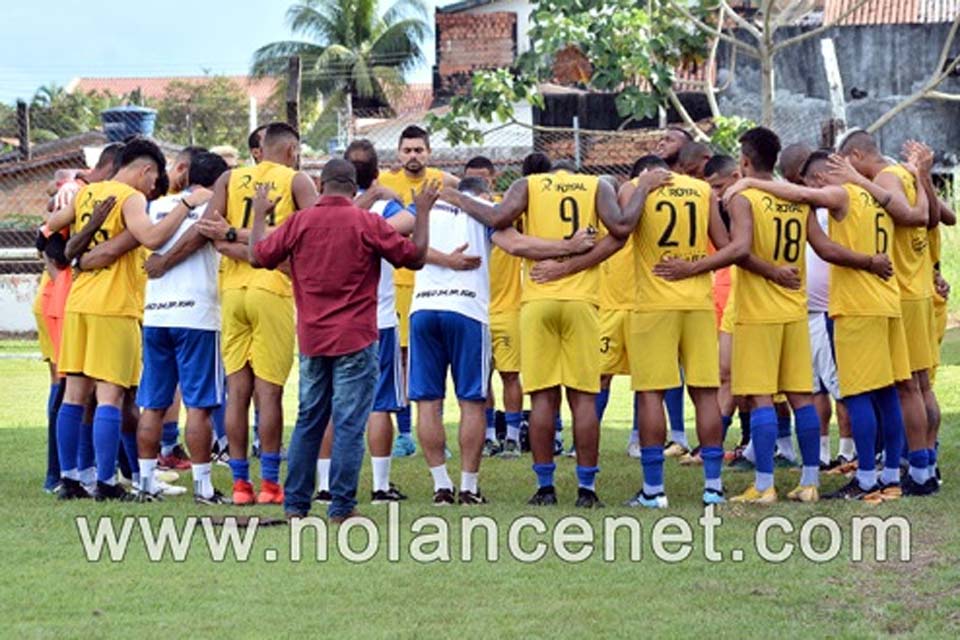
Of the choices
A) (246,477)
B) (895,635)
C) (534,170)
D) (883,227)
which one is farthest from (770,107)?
(895,635)

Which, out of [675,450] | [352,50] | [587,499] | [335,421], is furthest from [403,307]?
[352,50]

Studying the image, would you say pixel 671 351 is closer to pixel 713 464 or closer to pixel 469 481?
pixel 713 464

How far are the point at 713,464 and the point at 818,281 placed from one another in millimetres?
2419

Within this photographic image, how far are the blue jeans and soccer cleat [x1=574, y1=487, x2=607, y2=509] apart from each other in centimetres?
164

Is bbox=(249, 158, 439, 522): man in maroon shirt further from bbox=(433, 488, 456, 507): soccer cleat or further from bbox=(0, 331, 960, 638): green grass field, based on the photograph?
bbox=(433, 488, 456, 507): soccer cleat

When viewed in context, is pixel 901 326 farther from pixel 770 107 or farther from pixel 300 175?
pixel 770 107

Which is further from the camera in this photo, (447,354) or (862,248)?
(447,354)

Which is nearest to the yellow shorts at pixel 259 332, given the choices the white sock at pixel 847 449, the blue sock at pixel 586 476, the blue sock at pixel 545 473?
the blue sock at pixel 545 473

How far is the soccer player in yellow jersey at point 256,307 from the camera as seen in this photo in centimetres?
1138

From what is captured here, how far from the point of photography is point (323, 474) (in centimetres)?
1189

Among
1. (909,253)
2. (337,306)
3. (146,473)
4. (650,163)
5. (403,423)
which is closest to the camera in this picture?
(337,306)

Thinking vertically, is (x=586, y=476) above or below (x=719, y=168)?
below

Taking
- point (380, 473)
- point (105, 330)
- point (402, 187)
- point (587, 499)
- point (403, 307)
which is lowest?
point (587, 499)

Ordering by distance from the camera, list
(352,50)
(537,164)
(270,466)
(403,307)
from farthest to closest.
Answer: (352,50) < (403,307) < (537,164) < (270,466)
